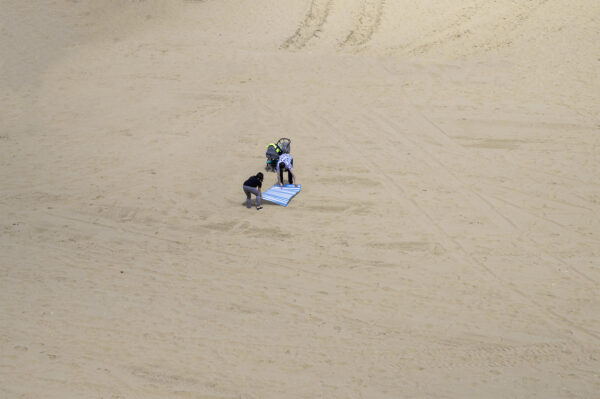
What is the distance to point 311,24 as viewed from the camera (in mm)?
26734

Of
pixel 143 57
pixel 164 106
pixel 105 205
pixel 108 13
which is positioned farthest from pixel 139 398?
pixel 108 13

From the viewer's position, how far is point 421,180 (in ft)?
49.1

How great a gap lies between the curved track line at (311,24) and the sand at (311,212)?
0.18 metres

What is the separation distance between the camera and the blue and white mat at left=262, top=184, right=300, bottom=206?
45.7 feet

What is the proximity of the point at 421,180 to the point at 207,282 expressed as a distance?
21.1 feet

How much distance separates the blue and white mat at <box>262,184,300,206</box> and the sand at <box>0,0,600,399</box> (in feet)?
0.78

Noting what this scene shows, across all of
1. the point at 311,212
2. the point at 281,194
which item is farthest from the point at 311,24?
the point at 311,212

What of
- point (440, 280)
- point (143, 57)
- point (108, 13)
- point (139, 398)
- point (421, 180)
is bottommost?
point (139, 398)

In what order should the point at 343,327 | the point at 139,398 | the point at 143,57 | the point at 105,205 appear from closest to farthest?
the point at 139,398 → the point at 343,327 → the point at 105,205 → the point at 143,57

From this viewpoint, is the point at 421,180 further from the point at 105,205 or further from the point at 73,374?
the point at 73,374

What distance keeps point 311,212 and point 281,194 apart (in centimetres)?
103

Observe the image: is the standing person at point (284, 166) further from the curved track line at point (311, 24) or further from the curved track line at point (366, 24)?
the curved track line at point (366, 24)

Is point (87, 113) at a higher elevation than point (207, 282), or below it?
higher

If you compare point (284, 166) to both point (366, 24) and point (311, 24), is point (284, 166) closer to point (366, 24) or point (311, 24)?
point (311, 24)
